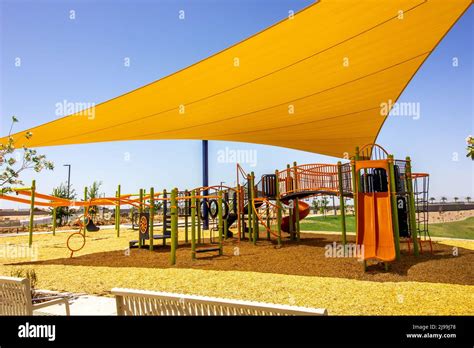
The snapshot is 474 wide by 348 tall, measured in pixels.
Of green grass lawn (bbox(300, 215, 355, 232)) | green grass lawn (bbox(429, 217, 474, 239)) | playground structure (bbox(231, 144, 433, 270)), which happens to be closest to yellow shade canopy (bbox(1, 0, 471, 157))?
playground structure (bbox(231, 144, 433, 270))

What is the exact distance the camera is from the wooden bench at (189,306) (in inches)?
77.5

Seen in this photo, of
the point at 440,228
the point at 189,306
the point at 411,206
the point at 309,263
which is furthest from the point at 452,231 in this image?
the point at 189,306

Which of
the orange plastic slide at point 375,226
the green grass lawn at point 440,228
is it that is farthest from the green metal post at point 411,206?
the green grass lawn at point 440,228

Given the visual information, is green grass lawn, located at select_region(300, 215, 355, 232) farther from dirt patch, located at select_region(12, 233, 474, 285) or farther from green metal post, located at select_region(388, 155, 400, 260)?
green metal post, located at select_region(388, 155, 400, 260)

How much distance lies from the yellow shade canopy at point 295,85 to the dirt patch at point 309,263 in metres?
5.08

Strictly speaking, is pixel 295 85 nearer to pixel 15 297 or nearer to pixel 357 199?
pixel 357 199

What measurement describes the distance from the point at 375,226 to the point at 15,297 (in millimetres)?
6735

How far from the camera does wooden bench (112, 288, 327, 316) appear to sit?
197cm

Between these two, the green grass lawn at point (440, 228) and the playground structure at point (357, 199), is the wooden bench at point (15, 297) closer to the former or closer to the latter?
the playground structure at point (357, 199)

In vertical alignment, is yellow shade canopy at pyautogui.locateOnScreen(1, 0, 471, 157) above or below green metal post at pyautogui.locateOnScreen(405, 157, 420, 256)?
above

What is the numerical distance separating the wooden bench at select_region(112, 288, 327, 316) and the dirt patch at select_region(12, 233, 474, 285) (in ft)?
15.0
